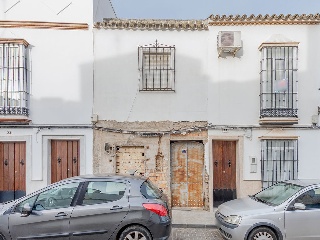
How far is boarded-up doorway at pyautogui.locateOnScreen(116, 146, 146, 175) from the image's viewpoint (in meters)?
11.1

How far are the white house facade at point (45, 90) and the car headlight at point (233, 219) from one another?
5.30 m

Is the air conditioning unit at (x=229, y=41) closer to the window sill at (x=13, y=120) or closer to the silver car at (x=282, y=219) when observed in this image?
the silver car at (x=282, y=219)

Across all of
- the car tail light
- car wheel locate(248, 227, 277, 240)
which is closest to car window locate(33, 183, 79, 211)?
the car tail light

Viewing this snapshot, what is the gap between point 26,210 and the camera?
6199 millimetres

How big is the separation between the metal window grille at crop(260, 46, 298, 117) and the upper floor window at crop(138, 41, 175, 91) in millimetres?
3040

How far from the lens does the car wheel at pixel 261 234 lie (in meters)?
6.93

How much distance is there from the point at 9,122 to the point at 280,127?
8.87 metres

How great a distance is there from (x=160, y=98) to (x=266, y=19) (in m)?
4.42

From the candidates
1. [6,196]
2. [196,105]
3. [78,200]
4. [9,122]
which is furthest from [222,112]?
[6,196]

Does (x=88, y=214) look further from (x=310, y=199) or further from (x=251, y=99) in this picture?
(x=251, y=99)

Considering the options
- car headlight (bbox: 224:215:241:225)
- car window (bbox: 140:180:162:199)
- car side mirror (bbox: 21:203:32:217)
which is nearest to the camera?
car side mirror (bbox: 21:203:32:217)

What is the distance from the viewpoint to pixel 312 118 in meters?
10.7

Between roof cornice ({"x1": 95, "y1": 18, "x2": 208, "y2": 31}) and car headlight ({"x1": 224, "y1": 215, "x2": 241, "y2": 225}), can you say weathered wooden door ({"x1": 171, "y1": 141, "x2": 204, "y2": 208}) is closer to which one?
car headlight ({"x1": 224, "y1": 215, "x2": 241, "y2": 225})

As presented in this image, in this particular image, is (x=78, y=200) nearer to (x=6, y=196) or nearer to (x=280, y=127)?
(x=6, y=196)
